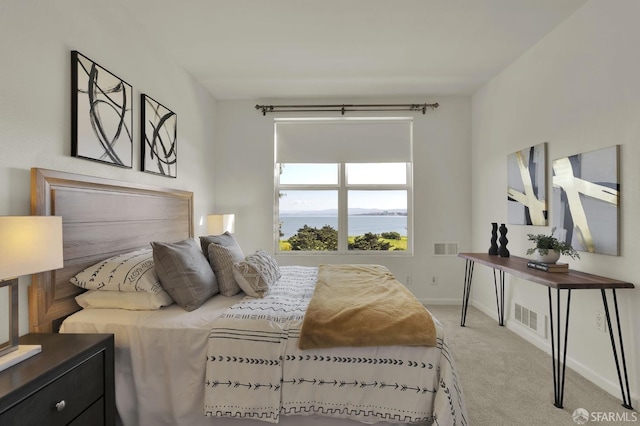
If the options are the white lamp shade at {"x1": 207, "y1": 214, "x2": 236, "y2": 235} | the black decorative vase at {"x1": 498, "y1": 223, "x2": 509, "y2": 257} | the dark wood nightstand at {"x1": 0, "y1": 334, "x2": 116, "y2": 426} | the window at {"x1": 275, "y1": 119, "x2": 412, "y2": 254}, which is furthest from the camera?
the window at {"x1": 275, "y1": 119, "x2": 412, "y2": 254}

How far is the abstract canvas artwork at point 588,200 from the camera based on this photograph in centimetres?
208

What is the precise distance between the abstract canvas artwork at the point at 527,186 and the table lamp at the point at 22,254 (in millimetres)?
3442

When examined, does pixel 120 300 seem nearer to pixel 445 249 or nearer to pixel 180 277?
pixel 180 277

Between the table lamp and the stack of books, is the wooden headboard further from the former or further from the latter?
the stack of books

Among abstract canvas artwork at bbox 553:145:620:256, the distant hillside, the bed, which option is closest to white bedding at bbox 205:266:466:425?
the bed

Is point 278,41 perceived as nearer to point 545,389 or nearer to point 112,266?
point 112,266

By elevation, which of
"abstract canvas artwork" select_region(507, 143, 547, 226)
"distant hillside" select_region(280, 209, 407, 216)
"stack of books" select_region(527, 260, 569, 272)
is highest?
"abstract canvas artwork" select_region(507, 143, 547, 226)

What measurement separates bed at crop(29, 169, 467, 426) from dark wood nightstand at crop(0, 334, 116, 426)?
0.14 metres

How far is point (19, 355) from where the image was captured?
4.07ft

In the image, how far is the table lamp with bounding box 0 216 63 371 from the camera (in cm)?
117

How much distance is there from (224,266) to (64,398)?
1.08m

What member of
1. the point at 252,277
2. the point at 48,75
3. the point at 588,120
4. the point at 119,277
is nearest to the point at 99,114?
the point at 48,75

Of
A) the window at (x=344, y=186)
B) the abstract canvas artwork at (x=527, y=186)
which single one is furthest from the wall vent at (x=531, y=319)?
the window at (x=344, y=186)

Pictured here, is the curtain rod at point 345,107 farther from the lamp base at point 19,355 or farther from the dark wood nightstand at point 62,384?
the lamp base at point 19,355
